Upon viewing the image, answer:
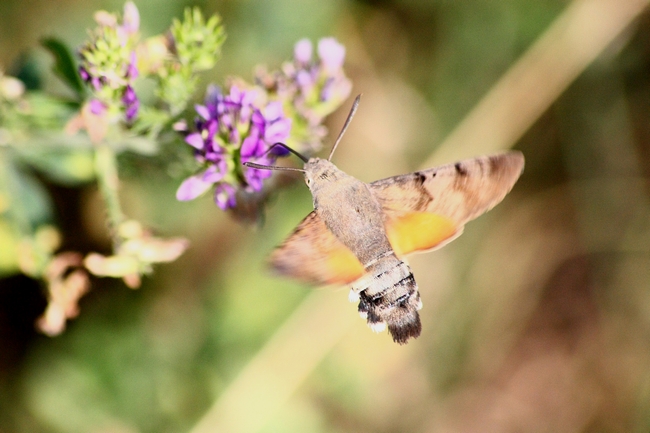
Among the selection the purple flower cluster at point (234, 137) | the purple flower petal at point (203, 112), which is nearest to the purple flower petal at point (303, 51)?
the purple flower cluster at point (234, 137)

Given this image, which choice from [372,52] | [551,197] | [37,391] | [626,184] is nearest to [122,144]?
[37,391]

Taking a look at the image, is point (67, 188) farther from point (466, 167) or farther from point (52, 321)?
point (466, 167)

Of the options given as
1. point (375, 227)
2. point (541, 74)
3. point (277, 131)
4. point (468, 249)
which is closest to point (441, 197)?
point (375, 227)

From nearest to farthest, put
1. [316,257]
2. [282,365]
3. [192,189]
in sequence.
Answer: [316,257] → [192,189] → [282,365]

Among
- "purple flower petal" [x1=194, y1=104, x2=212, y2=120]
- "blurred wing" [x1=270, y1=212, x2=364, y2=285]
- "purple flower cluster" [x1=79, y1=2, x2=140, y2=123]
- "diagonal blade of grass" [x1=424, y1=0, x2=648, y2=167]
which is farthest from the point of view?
"diagonal blade of grass" [x1=424, y1=0, x2=648, y2=167]

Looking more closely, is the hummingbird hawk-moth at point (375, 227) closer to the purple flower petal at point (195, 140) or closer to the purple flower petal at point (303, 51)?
the purple flower petal at point (195, 140)

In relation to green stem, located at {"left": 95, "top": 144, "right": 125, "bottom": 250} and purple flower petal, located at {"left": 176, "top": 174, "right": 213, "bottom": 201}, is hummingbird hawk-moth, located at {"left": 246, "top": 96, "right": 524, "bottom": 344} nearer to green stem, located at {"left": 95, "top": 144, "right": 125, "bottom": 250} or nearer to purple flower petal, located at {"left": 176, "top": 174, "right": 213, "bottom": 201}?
purple flower petal, located at {"left": 176, "top": 174, "right": 213, "bottom": 201}

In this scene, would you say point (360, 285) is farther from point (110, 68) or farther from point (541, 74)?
point (541, 74)

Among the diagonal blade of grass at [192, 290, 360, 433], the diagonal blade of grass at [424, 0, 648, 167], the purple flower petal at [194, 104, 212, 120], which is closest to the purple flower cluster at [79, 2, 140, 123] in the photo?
the purple flower petal at [194, 104, 212, 120]
